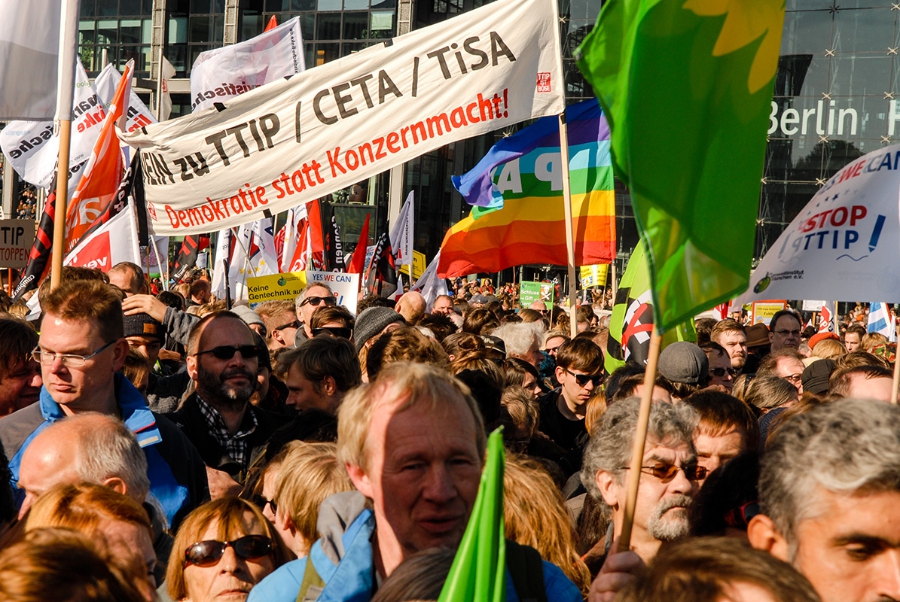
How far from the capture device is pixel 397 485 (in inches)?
98.8

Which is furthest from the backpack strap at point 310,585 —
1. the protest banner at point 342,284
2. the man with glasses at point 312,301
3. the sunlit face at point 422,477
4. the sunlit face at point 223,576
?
the protest banner at point 342,284

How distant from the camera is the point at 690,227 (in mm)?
2699

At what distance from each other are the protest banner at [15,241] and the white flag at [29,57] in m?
3.44

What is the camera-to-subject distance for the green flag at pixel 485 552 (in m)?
1.76

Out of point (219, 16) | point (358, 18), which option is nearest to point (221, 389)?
point (358, 18)

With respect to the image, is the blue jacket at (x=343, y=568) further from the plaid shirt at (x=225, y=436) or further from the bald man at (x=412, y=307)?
the bald man at (x=412, y=307)

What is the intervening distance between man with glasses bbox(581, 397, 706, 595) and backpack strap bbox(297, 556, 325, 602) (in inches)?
46.9

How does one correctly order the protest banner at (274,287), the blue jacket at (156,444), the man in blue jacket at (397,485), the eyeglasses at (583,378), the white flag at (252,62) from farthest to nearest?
the white flag at (252,62) < the protest banner at (274,287) < the eyeglasses at (583,378) < the blue jacket at (156,444) < the man in blue jacket at (397,485)

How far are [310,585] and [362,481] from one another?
0.97 feet

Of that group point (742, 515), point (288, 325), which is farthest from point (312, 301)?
point (742, 515)

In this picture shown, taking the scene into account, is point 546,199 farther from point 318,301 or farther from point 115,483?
point 115,483

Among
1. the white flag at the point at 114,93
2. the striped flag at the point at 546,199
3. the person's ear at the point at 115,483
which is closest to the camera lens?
the person's ear at the point at 115,483

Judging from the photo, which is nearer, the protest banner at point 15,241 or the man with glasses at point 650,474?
the man with glasses at point 650,474

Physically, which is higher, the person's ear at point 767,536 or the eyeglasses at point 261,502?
the person's ear at point 767,536
